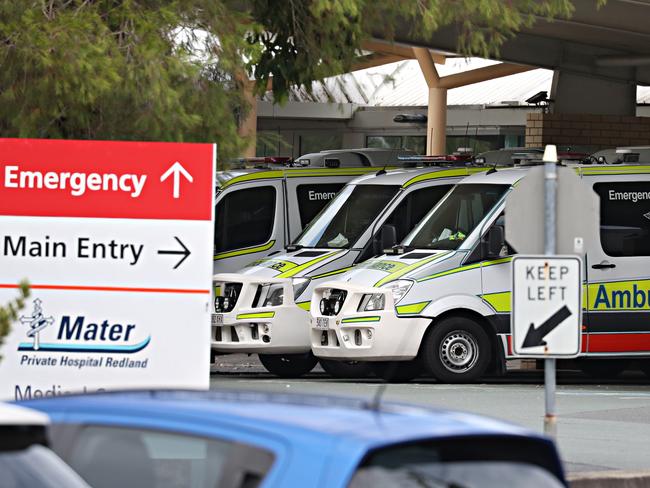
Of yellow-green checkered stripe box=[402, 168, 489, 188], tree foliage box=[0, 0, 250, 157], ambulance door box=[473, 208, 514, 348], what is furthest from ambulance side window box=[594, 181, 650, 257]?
tree foliage box=[0, 0, 250, 157]

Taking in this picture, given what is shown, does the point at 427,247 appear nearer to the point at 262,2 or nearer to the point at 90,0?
the point at 262,2

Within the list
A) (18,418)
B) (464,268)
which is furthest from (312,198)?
(18,418)

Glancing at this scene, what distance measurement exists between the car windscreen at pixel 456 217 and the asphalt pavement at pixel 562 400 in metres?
1.67

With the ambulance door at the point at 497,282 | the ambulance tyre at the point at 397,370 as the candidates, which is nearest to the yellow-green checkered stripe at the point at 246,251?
the ambulance tyre at the point at 397,370

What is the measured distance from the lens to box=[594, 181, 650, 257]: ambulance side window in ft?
57.8

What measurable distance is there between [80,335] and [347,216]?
9.93 m

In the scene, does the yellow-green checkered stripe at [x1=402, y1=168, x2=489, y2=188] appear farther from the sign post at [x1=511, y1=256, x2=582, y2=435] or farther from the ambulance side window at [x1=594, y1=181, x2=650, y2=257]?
the sign post at [x1=511, y1=256, x2=582, y2=435]

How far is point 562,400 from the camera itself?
1595cm

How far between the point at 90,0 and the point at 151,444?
7412 mm

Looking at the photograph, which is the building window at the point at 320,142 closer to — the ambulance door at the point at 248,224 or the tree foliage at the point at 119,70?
the ambulance door at the point at 248,224

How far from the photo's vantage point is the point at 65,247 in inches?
378

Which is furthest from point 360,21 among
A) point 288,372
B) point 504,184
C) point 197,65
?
point 288,372

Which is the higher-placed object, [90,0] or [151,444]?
[90,0]

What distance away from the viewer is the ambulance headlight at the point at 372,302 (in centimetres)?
1723
